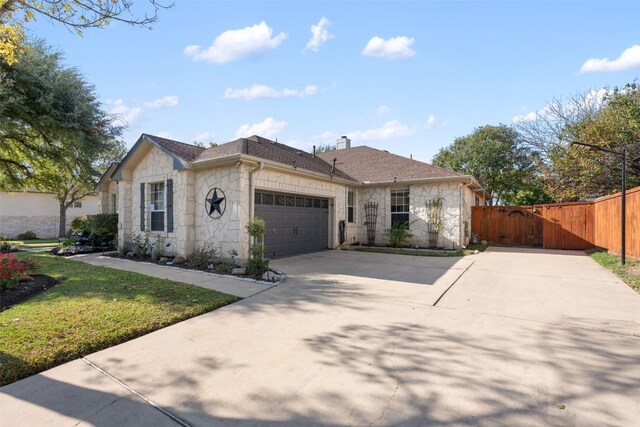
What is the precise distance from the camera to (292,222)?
11.5 meters

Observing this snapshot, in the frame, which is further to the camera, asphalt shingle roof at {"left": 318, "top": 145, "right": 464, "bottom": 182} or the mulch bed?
asphalt shingle roof at {"left": 318, "top": 145, "right": 464, "bottom": 182}

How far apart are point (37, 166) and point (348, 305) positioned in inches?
648

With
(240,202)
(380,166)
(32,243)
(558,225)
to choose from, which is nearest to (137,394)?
(240,202)

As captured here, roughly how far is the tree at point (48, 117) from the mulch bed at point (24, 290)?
7.28 m

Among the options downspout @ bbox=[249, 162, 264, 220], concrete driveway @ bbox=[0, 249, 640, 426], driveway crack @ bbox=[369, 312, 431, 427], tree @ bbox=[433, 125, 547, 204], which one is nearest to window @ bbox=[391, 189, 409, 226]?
downspout @ bbox=[249, 162, 264, 220]

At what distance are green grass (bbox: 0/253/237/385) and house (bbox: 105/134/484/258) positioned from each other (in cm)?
289

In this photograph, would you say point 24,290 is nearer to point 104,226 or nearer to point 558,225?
point 104,226

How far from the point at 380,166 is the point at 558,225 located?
8548 millimetres

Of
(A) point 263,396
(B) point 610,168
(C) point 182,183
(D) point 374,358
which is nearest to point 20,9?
(C) point 182,183

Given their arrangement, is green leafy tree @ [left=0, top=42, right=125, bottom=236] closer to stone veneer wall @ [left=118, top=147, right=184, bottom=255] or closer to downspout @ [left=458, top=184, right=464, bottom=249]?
stone veneer wall @ [left=118, top=147, right=184, bottom=255]

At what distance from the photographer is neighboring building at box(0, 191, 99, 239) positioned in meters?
22.3

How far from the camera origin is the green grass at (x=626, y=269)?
22.6ft

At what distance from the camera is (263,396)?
2.76 m

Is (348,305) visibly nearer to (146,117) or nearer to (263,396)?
(263,396)
